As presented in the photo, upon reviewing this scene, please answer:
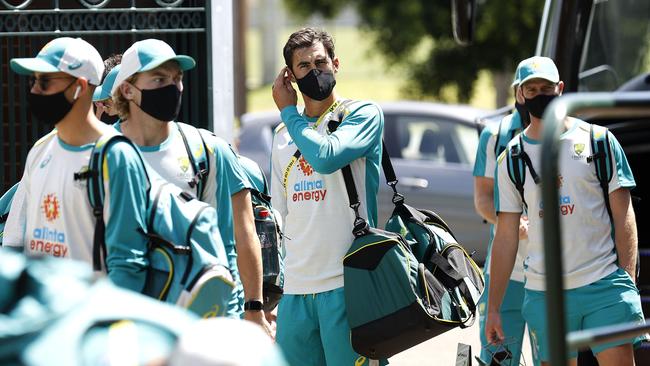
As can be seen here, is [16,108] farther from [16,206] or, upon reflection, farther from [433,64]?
[433,64]

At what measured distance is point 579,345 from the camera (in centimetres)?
355

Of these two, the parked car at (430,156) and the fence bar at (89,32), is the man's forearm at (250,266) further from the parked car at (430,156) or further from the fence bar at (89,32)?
the parked car at (430,156)

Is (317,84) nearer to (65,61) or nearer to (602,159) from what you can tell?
(602,159)

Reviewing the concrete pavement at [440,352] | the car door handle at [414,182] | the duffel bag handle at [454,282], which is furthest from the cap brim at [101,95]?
the car door handle at [414,182]

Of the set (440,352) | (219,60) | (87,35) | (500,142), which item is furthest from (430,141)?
(500,142)

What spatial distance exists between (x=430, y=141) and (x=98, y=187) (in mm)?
8810

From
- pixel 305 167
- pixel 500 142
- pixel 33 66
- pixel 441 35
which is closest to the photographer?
pixel 33 66

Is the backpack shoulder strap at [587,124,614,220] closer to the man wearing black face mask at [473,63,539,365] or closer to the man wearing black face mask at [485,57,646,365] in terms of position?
the man wearing black face mask at [485,57,646,365]

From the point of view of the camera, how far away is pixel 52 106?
468cm

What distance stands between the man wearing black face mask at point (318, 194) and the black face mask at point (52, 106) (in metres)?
1.31

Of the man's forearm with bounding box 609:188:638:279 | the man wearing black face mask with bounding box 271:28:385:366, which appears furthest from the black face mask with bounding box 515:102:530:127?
the man wearing black face mask with bounding box 271:28:385:366

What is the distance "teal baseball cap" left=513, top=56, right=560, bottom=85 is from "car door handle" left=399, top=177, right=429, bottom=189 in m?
6.40

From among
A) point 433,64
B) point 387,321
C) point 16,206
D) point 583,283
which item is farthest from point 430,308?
point 433,64

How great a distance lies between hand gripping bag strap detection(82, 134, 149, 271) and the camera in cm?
448
